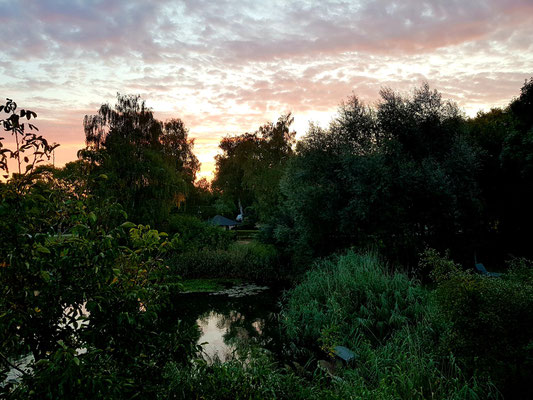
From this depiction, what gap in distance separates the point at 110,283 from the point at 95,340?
43 centimetres

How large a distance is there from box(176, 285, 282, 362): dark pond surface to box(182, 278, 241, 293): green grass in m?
0.51

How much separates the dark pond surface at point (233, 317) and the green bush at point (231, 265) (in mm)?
1872

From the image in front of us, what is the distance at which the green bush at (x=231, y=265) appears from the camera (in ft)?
59.0

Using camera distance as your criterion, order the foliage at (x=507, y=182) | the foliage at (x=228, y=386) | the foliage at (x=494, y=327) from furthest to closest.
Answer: the foliage at (x=507, y=182) → the foliage at (x=494, y=327) → the foliage at (x=228, y=386)

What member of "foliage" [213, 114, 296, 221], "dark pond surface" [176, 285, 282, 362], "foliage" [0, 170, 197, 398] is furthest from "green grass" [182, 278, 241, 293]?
"foliage" [0, 170, 197, 398]

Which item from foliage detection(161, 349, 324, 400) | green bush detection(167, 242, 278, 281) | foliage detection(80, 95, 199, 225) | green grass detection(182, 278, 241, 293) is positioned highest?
foliage detection(80, 95, 199, 225)

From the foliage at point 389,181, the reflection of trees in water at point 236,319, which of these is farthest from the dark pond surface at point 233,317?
the foliage at point 389,181

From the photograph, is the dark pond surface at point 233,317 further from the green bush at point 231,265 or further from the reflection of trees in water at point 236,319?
the green bush at point 231,265

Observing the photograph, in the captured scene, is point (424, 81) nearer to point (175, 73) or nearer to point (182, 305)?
point (175, 73)

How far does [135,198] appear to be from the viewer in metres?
23.0

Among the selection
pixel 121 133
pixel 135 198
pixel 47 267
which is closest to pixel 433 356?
pixel 47 267

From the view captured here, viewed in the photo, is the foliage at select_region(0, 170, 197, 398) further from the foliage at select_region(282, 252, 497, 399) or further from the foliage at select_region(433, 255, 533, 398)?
the foliage at select_region(433, 255, 533, 398)

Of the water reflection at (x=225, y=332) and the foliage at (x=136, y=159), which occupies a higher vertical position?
the foliage at (x=136, y=159)

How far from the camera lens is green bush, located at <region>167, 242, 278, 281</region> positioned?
18.0 meters
